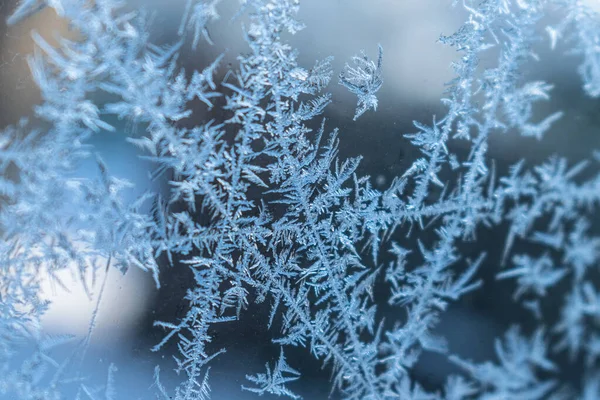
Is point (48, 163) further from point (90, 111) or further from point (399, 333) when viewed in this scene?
point (399, 333)

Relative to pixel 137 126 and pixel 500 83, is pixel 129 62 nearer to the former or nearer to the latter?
pixel 137 126

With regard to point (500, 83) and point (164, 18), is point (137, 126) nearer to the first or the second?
point (164, 18)

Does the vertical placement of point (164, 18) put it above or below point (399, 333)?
above

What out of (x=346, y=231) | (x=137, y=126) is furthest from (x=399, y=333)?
(x=137, y=126)

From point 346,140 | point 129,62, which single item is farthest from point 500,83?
point 129,62
